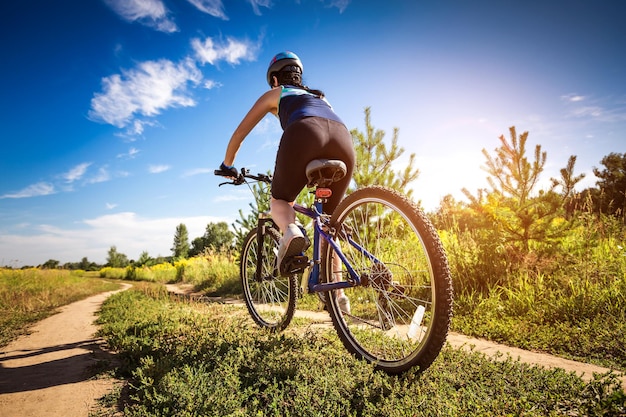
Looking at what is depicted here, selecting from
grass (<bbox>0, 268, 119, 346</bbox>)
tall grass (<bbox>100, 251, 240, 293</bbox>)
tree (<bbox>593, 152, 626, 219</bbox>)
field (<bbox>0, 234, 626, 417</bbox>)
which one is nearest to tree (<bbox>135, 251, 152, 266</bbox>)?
tall grass (<bbox>100, 251, 240, 293</bbox>)

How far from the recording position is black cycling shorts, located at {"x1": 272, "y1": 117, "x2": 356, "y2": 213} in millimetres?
2262

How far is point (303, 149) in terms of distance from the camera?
2.27m

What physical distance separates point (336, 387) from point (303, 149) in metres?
1.55

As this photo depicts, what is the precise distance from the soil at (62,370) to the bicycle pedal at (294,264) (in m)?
Result: 1.36

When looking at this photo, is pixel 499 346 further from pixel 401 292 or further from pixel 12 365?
pixel 12 365

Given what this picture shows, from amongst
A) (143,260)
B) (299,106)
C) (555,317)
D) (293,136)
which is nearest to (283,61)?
(299,106)

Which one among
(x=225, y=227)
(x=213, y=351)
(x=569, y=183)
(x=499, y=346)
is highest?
(x=225, y=227)

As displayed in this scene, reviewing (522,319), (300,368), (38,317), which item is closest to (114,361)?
(300,368)

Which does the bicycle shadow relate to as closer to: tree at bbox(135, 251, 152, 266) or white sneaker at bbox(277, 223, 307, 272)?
white sneaker at bbox(277, 223, 307, 272)

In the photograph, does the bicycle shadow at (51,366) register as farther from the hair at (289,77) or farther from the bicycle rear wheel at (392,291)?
the hair at (289,77)

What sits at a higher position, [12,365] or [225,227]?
[225,227]

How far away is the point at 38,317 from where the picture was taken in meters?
5.00

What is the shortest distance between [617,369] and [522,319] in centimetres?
139

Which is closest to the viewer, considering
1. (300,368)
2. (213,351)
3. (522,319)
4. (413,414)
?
(413,414)
